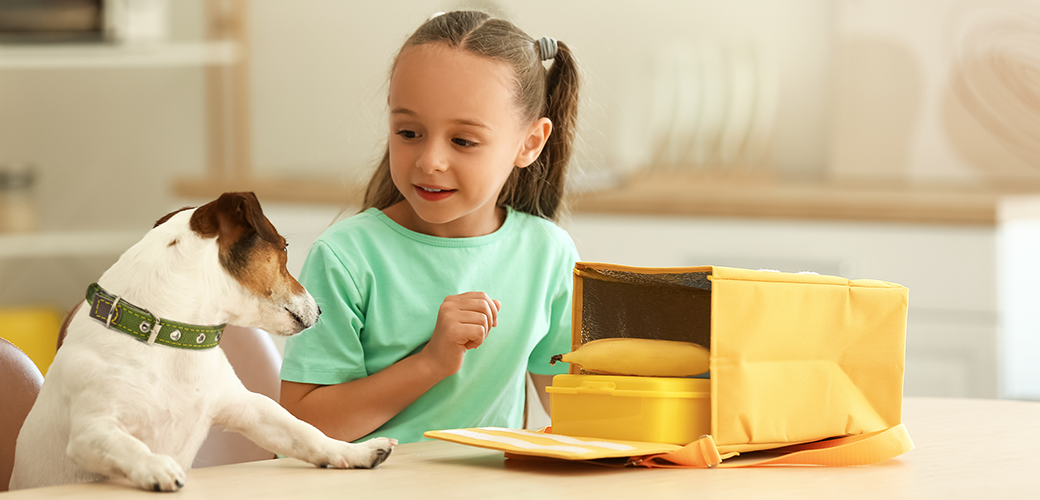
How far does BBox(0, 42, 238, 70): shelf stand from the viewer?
2809 mm

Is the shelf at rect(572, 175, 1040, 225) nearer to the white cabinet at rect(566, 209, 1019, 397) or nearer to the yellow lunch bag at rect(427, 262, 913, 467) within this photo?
the white cabinet at rect(566, 209, 1019, 397)

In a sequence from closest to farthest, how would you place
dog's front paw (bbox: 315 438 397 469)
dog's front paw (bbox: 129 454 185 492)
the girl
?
1. dog's front paw (bbox: 129 454 185 492)
2. dog's front paw (bbox: 315 438 397 469)
3. the girl

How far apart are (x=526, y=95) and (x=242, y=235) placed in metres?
0.46

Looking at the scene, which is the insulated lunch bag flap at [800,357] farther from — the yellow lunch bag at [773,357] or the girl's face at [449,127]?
the girl's face at [449,127]

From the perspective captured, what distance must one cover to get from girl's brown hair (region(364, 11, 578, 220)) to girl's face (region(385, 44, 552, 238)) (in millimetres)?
24

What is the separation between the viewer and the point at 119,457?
2.06 ft

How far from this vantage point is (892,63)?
8.59 ft

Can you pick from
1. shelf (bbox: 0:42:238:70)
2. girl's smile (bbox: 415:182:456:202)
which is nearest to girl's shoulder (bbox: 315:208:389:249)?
girl's smile (bbox: 415:182:456:202)

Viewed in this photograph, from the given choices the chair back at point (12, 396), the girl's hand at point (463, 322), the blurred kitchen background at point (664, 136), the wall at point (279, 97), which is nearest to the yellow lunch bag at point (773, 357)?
the girl's hand at point (463, 322)

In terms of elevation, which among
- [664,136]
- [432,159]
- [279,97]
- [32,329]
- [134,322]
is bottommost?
[32,329]

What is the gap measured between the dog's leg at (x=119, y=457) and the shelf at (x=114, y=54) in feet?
8.12

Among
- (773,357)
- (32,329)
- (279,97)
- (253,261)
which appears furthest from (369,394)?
(279,97)

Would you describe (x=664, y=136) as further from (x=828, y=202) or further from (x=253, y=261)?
(x=253, y=261)

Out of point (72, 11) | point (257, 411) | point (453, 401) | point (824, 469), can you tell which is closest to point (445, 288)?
point (453, 401)
